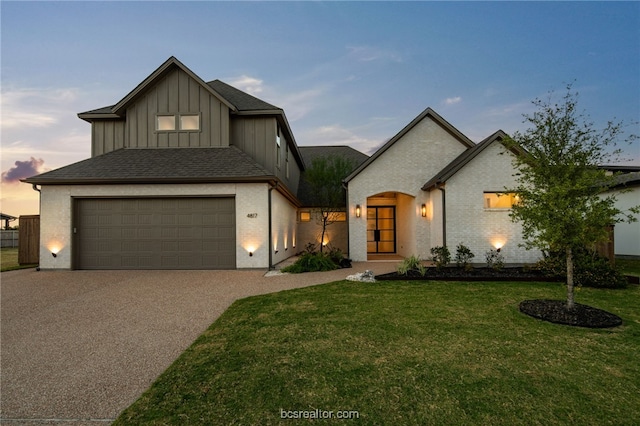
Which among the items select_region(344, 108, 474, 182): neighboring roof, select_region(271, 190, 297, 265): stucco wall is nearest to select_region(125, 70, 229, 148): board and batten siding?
select_region(271, 190, 297, 265): stucco wall

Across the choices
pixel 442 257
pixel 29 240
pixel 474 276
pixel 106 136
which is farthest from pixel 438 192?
pixel 29 240

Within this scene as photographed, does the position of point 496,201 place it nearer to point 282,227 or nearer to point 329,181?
point 329,181

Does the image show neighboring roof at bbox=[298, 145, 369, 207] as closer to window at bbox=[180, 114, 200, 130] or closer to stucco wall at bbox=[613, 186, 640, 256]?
window at bbox=[180, 114, 200, 130]

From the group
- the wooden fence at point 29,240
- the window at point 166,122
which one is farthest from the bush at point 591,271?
the wooden fence at point 29,240

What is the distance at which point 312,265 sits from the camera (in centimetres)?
1048

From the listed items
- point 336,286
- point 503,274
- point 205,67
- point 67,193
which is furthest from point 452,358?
point 205,67

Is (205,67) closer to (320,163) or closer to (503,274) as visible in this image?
(320,163)

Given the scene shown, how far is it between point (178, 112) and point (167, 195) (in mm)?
4132

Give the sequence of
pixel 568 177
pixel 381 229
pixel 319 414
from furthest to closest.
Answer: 1. pixel 381 229
2. pixel 568 177
3. pixel 319 414

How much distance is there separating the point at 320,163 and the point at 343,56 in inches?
382

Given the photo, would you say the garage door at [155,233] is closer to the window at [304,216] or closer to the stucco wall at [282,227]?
the stucco wall at [282,227]

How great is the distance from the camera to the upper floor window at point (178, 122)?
12.4m

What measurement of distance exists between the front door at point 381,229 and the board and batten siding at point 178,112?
8631 mm

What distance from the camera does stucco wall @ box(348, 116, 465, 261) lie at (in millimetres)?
12898
